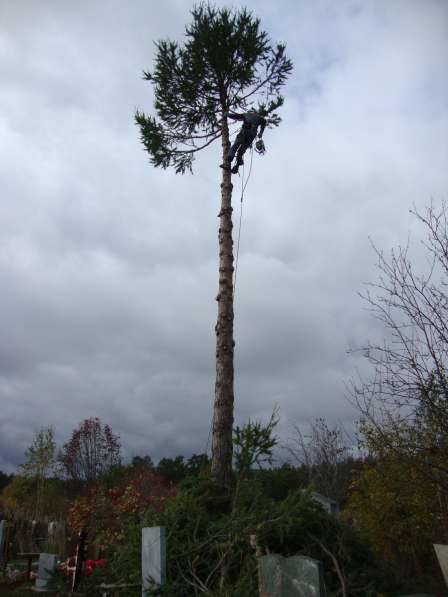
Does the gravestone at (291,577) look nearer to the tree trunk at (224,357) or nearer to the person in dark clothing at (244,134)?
the tree trunk at (224,357)

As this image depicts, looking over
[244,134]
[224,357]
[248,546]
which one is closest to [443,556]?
[248,546]

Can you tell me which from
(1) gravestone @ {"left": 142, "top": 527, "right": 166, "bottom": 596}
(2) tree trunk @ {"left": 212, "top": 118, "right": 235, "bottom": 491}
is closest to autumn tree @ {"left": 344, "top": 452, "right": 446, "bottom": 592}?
(2) tree trunk @ {"left": 212, "top": 118, "right": 235, "bottom": 491}

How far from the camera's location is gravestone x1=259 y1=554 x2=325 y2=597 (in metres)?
2.87

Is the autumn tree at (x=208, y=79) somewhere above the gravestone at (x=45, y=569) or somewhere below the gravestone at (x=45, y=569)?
above

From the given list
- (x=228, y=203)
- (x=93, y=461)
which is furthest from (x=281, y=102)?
(x=93, y=461)

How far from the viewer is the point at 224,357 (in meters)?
8.62

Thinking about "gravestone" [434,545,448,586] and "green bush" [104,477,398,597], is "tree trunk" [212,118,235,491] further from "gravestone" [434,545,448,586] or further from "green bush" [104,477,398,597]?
"gravestone" [434,545,448,586]

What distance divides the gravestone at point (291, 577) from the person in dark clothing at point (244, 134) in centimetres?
914

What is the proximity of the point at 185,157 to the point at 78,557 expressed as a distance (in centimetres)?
964

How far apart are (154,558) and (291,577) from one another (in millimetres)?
2577

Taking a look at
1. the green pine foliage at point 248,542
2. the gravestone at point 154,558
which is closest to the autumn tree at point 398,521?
the green pine foliage at point 248,542

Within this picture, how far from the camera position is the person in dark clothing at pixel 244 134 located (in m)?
10.5

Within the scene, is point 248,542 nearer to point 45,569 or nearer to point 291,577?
point 291,577

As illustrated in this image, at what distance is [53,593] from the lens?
714cm
